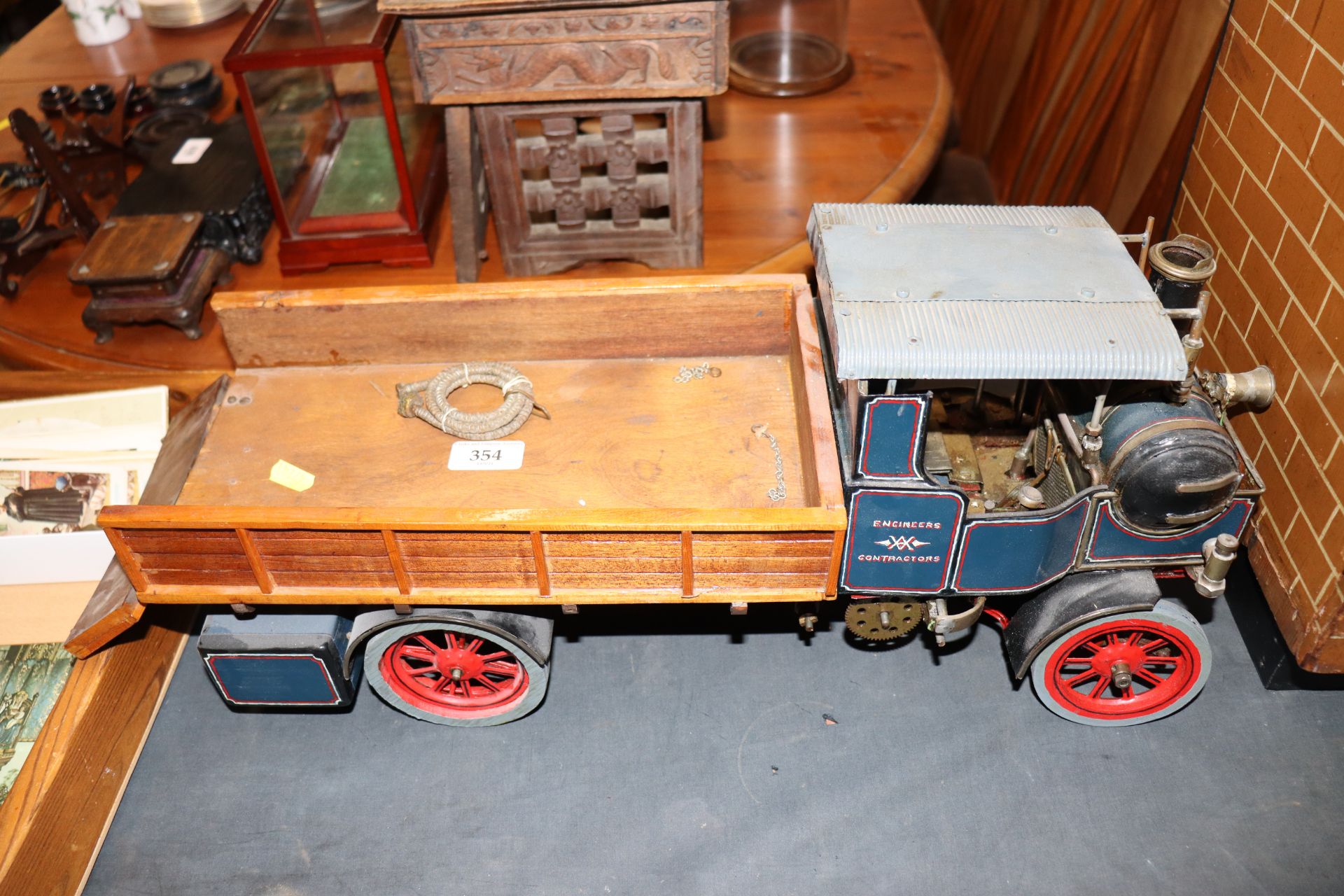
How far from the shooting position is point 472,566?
327 centimetres

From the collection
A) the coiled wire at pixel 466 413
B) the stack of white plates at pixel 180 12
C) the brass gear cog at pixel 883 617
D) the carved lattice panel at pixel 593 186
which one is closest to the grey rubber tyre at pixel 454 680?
the coiled wire at pixel 466 413

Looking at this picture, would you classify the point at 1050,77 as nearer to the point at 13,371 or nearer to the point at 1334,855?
the point at 1334,855

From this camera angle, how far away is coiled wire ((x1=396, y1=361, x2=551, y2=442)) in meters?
3.85

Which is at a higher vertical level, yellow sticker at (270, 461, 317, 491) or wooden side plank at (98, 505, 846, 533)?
wooden side plank at (98, 505, 846, 533)

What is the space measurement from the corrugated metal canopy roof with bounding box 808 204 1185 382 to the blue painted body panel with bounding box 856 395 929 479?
124 millimetres

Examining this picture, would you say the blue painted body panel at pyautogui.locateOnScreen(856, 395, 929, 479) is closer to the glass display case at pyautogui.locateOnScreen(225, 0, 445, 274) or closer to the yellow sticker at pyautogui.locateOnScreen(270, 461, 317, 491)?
the yellow sticker at pyautogui.locateOnScreen(270, 461, 317, 491)

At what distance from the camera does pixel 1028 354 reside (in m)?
2.91

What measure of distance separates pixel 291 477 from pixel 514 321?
3.31 feet

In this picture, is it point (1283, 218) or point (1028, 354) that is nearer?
point (1028, 354)

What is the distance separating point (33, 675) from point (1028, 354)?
3.68m

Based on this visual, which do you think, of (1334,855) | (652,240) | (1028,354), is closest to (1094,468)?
(1028,354)

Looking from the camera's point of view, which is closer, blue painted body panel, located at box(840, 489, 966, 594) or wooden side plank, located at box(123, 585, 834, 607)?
blue painted body panel, located at box(840, 489, 966, 594)

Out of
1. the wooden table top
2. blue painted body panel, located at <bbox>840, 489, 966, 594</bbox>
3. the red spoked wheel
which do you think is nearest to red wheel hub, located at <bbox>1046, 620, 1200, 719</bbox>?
the red spoked wheel

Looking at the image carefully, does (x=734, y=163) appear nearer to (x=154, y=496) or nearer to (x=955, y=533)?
(x=955, y=533)
